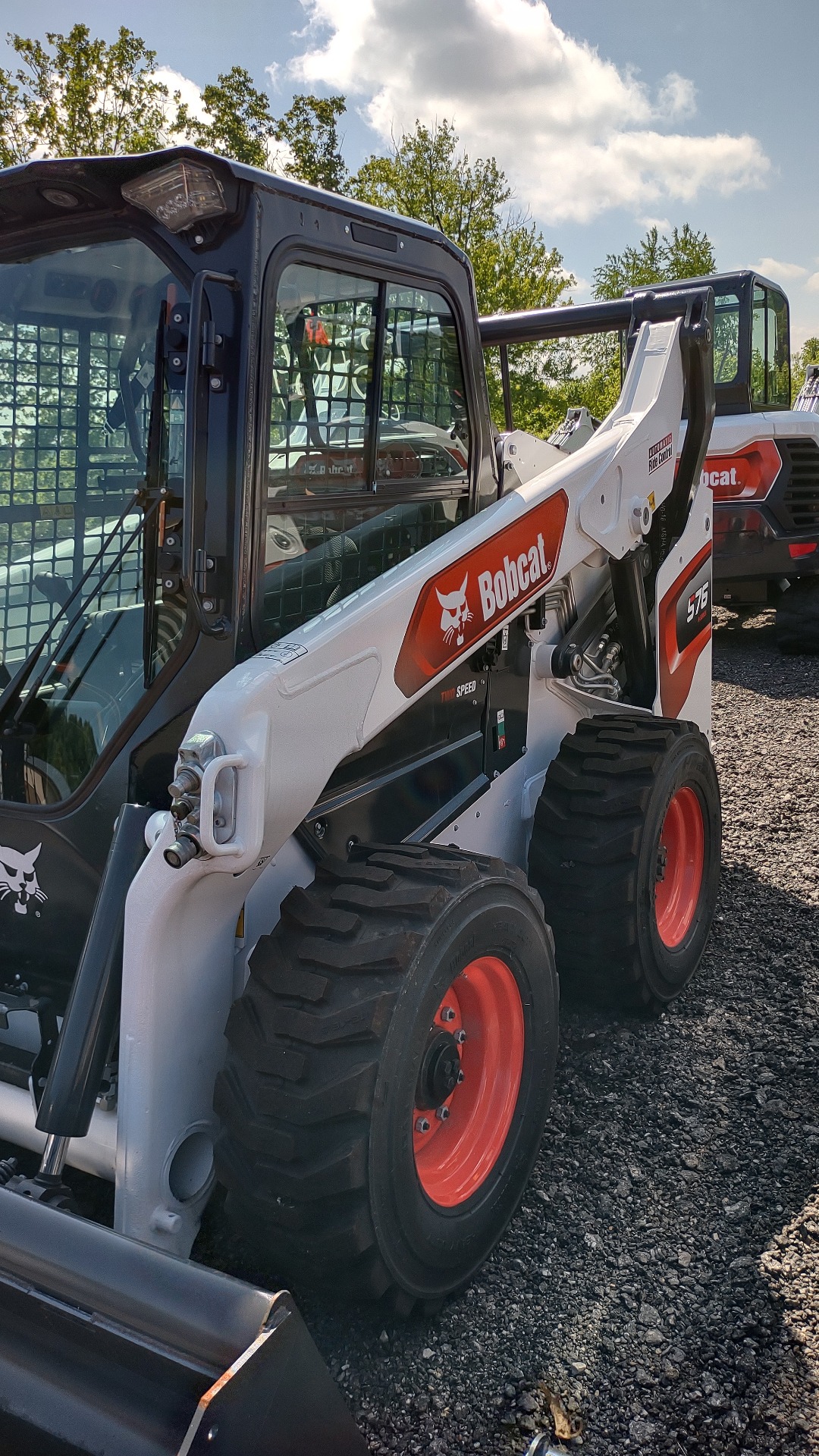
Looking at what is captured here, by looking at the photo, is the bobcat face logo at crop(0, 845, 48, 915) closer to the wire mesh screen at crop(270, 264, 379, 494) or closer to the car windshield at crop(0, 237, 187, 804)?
the car windshield at crop(0, 237, 187, 804)

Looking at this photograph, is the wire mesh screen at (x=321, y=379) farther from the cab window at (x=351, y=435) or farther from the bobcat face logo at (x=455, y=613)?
the bobcat face logo at (x=455, y=613)

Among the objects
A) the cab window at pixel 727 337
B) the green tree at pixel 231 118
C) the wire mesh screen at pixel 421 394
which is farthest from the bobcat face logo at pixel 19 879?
the green tree at pixel 231 118

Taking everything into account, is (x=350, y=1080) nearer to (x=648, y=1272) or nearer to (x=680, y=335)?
(x=648, y=1272)

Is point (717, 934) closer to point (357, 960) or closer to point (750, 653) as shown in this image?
point (357, 960)

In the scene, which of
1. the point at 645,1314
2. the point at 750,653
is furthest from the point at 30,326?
the point at 750,653

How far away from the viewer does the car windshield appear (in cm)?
235

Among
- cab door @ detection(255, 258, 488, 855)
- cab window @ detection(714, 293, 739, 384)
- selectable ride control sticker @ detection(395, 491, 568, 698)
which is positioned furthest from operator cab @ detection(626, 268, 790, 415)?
cab door @ detection(255, 258, 488, 855)

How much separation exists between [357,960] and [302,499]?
3.27ft

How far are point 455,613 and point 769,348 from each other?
25.4 ft

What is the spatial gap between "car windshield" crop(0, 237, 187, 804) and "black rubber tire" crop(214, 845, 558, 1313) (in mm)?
613

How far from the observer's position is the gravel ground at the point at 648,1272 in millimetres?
2170

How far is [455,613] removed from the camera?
9.11 ft

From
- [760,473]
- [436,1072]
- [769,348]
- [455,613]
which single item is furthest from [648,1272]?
[769,348]

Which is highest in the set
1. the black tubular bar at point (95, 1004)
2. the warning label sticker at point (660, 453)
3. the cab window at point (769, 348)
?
the cab window at point (769, 348)
